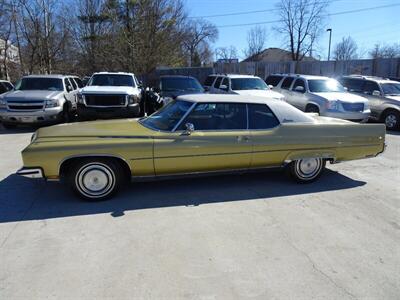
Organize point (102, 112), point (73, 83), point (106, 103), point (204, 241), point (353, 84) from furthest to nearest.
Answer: point (353, 84), point (73, 83), point (106, 103), point (102, 112), point (204, 241)

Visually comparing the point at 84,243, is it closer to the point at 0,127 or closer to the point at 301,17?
the point at 0,127

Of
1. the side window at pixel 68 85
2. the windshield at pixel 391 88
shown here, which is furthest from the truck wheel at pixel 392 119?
the side window at pixel 68 85

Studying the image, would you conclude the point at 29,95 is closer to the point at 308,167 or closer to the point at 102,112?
the point at 102,112

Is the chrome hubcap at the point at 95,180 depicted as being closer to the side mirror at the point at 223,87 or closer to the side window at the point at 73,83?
the side mirror at the point at 223,87

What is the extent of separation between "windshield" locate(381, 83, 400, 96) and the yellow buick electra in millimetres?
7515

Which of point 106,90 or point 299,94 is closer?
point 106,90

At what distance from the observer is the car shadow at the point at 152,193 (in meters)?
4.42

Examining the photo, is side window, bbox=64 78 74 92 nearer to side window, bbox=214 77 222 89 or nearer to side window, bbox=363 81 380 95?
side window, bbox=214 77 222 89

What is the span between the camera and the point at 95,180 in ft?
15.2

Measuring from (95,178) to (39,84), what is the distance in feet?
26.8

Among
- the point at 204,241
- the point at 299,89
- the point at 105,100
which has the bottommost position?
the point at 204,241

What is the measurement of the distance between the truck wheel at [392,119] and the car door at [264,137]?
26.8 feet

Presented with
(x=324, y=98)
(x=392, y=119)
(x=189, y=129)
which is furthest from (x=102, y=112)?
(x=392, y=119)

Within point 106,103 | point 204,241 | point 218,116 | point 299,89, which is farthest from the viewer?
point 299,89
